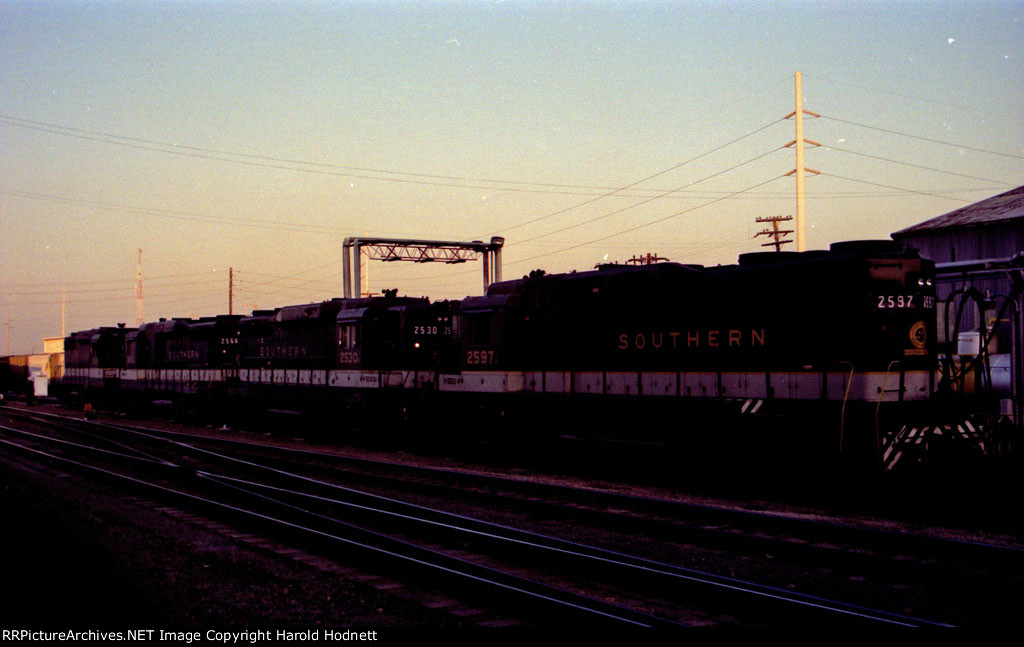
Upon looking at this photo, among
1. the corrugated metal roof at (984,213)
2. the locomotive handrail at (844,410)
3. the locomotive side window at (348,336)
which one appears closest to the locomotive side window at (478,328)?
the locomotive side window at (348,336)

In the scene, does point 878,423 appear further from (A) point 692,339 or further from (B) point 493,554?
(B) point 493,554

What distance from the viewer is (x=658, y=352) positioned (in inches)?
594

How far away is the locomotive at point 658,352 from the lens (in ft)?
40.4

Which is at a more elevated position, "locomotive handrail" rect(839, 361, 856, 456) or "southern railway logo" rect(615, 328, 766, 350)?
"southern railway logo" rect(615, 328, 766, 350)

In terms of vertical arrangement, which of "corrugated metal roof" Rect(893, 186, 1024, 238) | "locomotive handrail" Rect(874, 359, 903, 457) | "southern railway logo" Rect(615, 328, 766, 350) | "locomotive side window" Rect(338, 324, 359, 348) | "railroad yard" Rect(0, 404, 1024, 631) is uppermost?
"corrugated metal roof" Rect(893, 186, 1024, 238)

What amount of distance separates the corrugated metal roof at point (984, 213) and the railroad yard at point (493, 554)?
1667cm

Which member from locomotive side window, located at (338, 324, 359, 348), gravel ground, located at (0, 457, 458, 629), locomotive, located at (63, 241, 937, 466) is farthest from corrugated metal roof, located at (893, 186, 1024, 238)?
gravel ground, located at (0, 457, 458, 629)

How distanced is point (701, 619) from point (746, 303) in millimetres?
8016

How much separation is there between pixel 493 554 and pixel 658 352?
7.01m

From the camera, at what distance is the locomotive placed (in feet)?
40.4

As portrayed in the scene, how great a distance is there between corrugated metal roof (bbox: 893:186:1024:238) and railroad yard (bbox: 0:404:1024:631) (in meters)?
16.7

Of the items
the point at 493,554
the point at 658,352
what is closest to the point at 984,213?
the point at 658,352

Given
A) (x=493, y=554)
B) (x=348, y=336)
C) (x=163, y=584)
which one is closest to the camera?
(x=163, y=584)

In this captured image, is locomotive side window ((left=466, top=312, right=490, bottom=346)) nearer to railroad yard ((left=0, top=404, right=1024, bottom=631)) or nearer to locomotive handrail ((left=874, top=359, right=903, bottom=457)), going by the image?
railroad yard ((left=0, top=404, right=1024, bottom=631))
